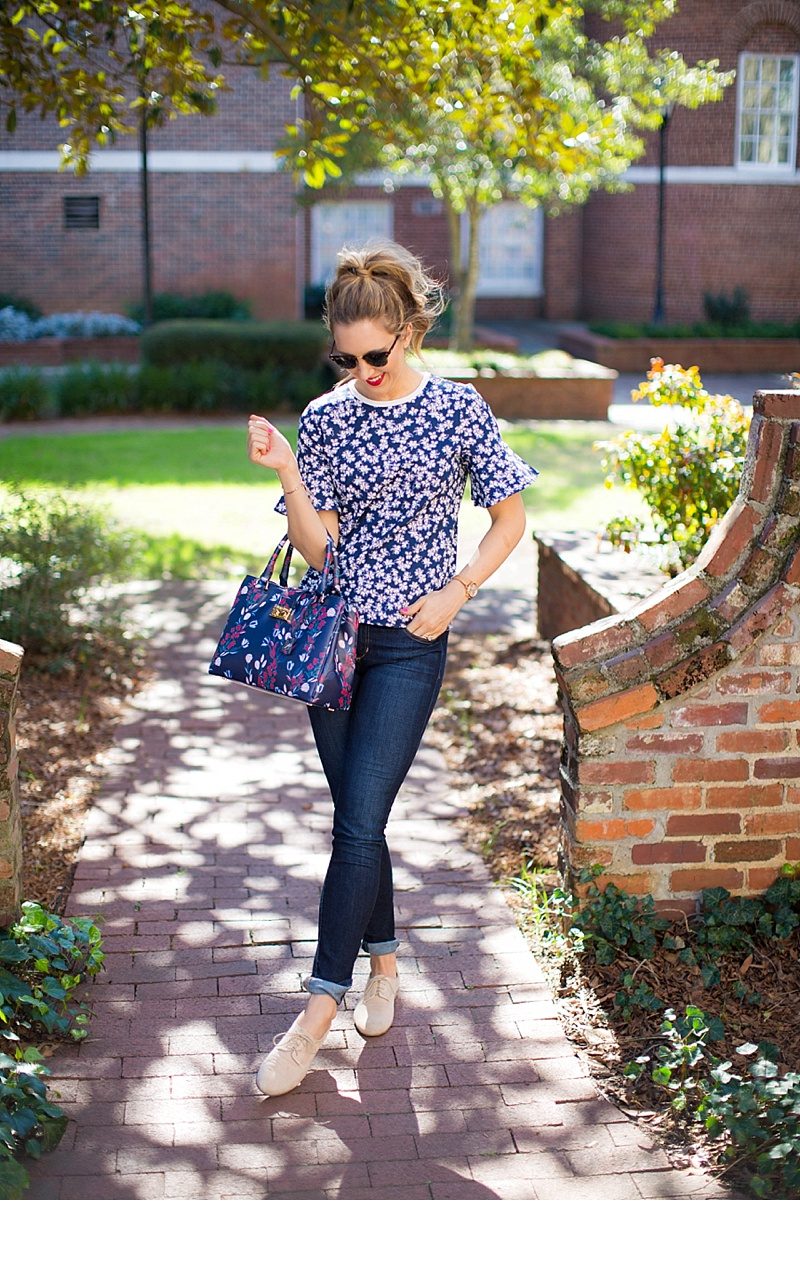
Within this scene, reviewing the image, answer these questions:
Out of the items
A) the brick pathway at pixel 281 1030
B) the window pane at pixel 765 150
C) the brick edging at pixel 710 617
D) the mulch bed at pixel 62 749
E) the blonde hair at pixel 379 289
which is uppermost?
the window pane at pixel 765 150

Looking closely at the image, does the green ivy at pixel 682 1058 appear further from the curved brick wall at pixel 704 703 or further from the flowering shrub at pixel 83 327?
the flowering shrub at pixel 83 327

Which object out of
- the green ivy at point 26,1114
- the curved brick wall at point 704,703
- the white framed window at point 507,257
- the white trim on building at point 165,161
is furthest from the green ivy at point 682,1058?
the white framed window at point 507,257

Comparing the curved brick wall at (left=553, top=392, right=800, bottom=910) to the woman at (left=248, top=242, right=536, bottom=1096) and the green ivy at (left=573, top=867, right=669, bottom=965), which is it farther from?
the woman at (left=248, top=242, right=536, bottom=1096)

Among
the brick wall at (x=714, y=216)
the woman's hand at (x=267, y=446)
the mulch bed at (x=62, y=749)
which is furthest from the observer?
the brick wall at (x=714, y=216)

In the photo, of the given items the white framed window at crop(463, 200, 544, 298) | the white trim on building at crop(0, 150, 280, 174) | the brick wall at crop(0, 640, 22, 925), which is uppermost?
the white trim on building at crop(0, 150, 280, 174)

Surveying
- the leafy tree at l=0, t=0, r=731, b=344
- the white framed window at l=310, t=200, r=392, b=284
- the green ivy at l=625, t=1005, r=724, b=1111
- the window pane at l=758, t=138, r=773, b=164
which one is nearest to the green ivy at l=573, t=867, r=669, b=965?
the green ivy at l=625, t=1005, r=724, b=1111

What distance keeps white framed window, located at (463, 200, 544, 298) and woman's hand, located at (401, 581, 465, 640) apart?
2648 centimetres

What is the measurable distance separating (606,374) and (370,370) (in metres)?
Answer: 13.9

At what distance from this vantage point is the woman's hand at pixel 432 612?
3.28m

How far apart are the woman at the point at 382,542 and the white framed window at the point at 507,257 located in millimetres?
26368

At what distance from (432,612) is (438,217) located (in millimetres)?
26362

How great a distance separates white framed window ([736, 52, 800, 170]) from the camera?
26.0m
